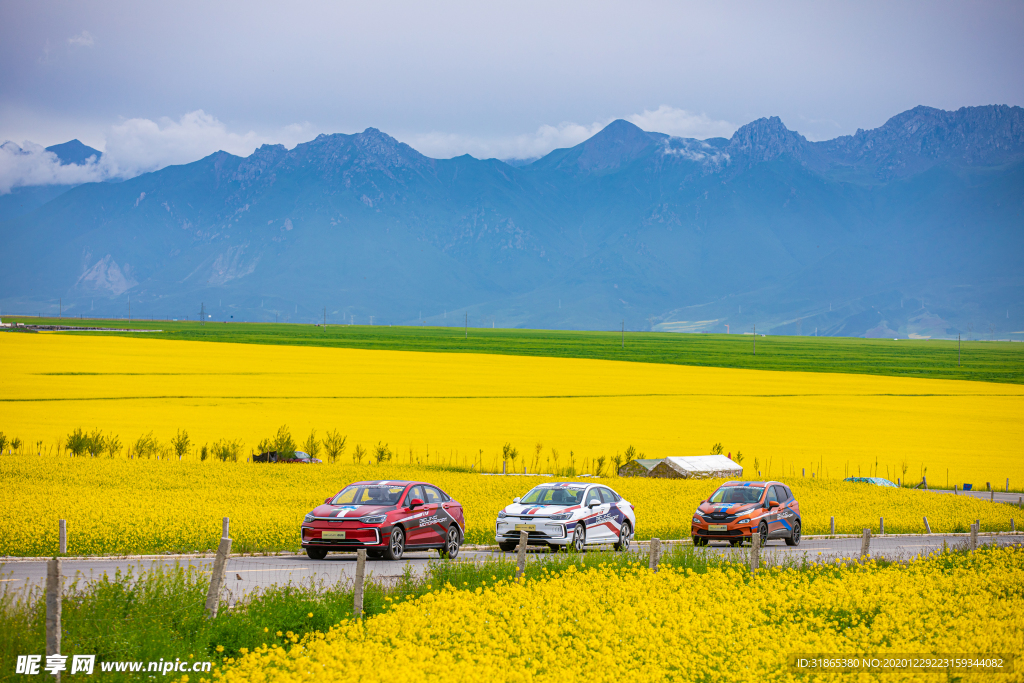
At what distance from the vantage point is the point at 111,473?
3262 centimetres

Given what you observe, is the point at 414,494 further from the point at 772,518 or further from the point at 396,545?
the point at 772,518

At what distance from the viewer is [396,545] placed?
2152 cm

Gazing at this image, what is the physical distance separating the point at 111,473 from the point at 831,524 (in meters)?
23.8

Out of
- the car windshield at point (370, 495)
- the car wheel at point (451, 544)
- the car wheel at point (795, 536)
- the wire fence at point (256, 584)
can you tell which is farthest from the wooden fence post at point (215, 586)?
the car wheel at point (795, 536)

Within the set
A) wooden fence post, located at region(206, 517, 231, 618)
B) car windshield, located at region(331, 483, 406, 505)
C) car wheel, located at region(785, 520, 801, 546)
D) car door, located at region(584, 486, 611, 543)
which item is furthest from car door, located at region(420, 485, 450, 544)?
car wheel, located at region(785, 520, 801, 546)

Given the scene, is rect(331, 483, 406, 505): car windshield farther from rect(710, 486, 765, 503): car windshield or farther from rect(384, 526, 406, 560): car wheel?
rect(710, 486, 765, 503): car windshield

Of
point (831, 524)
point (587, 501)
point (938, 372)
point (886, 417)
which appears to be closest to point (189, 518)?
point (587, 501)

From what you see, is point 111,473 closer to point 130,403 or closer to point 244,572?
point 244,572

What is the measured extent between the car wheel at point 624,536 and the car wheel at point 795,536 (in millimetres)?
5037

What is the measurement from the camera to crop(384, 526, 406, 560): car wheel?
21.2 meters

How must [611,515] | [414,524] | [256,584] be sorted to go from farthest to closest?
[611,515] < [414,524] < [256,584]

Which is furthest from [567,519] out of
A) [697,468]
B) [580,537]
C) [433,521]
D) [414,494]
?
[697,468]

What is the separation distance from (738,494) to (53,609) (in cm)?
2041

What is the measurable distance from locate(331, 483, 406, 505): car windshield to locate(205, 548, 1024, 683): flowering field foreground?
6.19m
